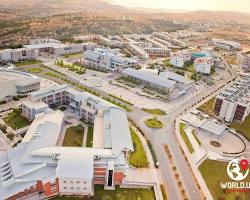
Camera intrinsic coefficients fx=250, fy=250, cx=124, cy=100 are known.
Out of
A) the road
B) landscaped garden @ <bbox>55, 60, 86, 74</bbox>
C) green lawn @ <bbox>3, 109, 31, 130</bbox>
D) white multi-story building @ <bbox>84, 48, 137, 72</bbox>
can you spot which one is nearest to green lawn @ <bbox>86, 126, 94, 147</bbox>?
the road

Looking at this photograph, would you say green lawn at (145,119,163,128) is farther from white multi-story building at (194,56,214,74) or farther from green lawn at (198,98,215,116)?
white multi-story building at (194,56,214,74)

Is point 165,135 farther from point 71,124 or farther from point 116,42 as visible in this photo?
point 116,42

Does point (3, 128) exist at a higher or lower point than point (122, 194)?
higher

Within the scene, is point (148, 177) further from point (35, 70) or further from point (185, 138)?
point (35, 70)

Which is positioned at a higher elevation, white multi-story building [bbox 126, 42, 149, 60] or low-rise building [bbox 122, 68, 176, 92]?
white multi-story building [bbox 126, 42, 149, 60]

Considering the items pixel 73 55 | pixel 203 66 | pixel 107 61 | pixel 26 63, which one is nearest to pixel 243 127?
pixel 203 66
